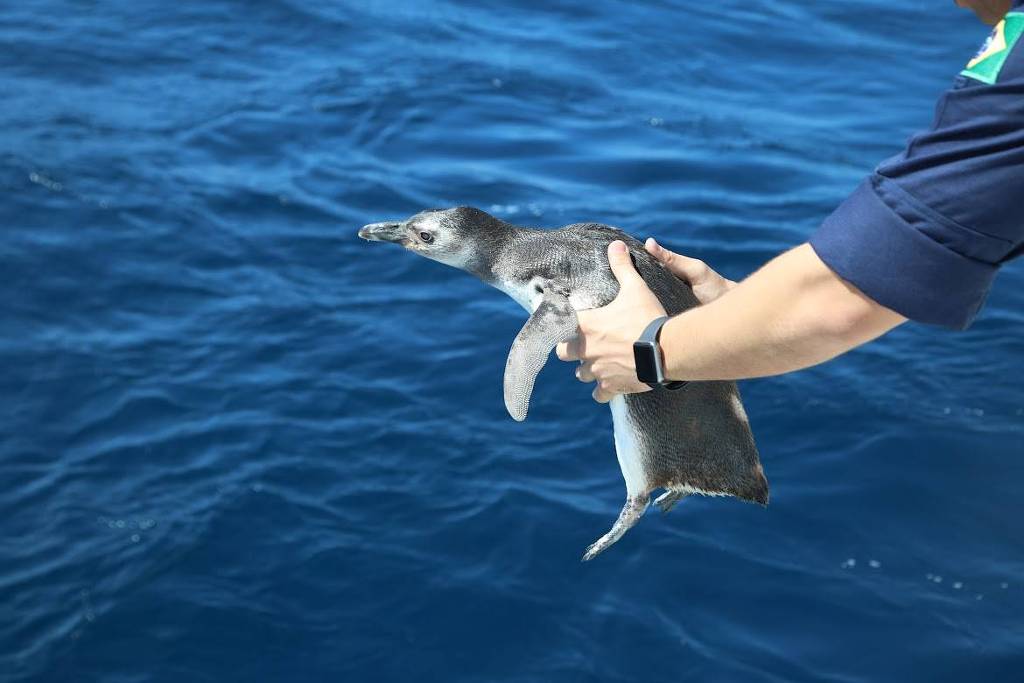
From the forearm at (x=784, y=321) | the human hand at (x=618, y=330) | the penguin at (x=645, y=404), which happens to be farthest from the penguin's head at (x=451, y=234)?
the forearm at (x=784, y=321)

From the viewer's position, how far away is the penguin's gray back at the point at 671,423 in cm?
385

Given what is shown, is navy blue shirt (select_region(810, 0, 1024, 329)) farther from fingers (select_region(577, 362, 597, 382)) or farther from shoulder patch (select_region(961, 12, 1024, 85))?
fingers (select_region(577, 362, 597, 382))

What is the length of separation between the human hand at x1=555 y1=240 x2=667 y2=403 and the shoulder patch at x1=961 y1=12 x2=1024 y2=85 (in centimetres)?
126

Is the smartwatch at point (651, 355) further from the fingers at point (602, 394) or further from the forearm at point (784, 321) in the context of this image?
the fingers at point (602, 394)

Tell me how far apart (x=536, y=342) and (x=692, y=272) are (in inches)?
22.1

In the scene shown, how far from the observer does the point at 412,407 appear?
7.19m

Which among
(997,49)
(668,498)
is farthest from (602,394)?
(997,49)

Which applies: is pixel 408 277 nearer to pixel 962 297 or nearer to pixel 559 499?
pixel 559 499

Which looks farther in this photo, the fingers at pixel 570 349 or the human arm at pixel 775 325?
the fingers at pixel 570 349

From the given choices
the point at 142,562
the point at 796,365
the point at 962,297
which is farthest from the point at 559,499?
the point at 962,297

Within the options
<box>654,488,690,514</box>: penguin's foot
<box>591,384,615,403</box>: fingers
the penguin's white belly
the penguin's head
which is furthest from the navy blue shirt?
the penguin's head

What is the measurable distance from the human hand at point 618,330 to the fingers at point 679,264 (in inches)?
8.8

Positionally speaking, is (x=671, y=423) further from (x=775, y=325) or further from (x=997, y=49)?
(x=997, y=49)

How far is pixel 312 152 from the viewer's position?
10.0m
